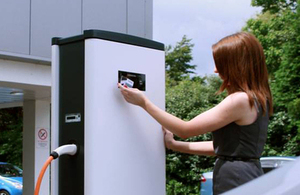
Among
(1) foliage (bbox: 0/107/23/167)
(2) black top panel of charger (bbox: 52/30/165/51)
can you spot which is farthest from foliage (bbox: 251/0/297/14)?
(2) black top panel of charger (bbox: 52/30/165/51)

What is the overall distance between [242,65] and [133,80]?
62 cm

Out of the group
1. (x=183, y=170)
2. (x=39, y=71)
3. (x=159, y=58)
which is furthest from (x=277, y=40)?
(x=159, y=58)

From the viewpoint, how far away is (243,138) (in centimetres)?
219

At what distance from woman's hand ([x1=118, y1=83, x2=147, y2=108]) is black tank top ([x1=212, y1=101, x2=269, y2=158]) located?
16.8 inches

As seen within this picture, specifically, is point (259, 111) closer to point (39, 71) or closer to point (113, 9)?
point (39, 71)

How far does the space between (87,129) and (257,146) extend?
81cm

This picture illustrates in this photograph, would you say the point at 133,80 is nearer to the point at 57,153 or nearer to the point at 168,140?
the point at 168,140

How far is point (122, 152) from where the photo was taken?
2.55 meters

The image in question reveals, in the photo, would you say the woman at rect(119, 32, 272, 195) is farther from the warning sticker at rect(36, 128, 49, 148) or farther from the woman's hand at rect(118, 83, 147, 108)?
the warning sticker at rect(36, 128, 49, 148)

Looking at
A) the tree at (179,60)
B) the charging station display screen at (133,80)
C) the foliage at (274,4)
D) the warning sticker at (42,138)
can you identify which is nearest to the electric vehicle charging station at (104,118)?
the charging station display screen at (133,80)

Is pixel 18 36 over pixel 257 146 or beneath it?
over

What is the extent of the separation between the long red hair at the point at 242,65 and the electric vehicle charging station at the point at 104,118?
1.74 ft

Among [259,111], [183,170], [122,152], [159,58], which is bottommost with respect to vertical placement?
[183,170]

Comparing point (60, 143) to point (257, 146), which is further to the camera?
point (60, 143)
